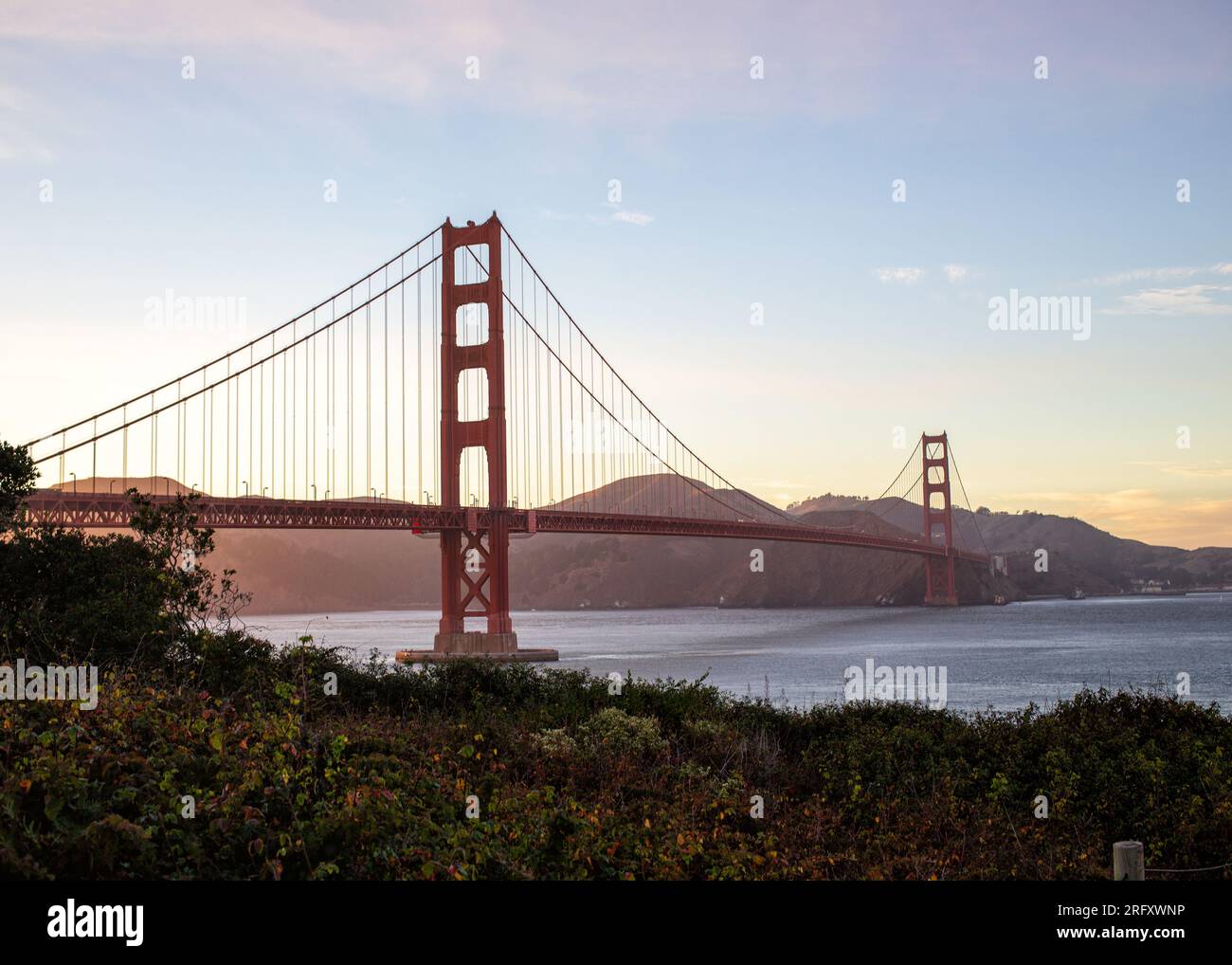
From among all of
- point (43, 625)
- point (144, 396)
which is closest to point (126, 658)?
point (43, 625)

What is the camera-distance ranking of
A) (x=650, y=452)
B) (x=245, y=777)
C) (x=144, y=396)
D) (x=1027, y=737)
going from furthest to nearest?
(x=650, y=452) → (x=144, y=396) → (x=1027, y=737) → (x=245, y=777)

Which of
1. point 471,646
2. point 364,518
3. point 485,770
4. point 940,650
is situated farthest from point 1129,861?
point 940,650

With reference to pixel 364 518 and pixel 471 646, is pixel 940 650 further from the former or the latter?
pixel 364 518

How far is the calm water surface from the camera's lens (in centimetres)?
5003

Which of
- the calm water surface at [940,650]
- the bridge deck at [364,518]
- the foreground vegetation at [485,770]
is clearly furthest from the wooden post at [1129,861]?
the bridge deck at [364,518]

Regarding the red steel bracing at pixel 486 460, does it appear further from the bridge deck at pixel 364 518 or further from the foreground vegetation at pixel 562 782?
the foreground vegetation at pixel 562 782

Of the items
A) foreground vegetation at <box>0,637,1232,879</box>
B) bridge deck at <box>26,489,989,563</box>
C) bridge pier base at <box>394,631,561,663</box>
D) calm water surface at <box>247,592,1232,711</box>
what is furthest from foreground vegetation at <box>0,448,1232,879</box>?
bridge pier base at <box>394,631,561,663</box>

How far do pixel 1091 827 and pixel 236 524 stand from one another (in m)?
41.8

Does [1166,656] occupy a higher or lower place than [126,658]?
lower

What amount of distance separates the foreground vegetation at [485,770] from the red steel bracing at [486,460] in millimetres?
38194

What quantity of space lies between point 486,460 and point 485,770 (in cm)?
5167

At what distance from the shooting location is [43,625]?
1903 cm

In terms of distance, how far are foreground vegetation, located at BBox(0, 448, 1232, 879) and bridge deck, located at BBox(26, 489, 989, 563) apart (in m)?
18.3
